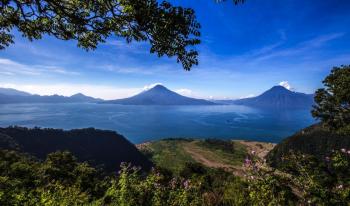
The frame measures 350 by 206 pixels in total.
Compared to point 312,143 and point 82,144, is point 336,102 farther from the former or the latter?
point 82,144

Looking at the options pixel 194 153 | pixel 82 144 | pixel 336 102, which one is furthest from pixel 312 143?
pixel 82 144

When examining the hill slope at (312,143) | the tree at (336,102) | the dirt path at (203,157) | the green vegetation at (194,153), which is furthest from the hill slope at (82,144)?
the tree at (336,102)

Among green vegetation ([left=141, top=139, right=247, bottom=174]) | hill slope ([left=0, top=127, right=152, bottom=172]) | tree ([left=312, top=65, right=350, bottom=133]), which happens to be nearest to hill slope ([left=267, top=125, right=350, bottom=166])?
green vegetation ([left=141, top=139, right=247, bottom=174])

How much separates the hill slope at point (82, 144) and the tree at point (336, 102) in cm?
7675

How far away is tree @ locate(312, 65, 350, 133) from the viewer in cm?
1746

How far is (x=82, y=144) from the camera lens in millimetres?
105625

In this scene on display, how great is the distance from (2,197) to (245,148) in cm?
13622

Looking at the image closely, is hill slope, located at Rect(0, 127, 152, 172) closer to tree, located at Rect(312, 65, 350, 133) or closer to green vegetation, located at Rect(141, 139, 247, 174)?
green vegetation, located at Rect(141, 139, 247, 174)

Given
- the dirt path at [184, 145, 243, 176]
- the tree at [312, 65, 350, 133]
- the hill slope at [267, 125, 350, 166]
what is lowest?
the dirt path at [184, 145, 243, 176]

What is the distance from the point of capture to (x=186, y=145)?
439 ft

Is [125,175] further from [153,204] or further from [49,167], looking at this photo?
[49,167]

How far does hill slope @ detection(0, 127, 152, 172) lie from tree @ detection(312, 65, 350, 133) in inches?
3022

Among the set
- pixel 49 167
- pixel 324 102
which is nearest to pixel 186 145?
pixel 49 167

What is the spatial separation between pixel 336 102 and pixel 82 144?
105 meters
